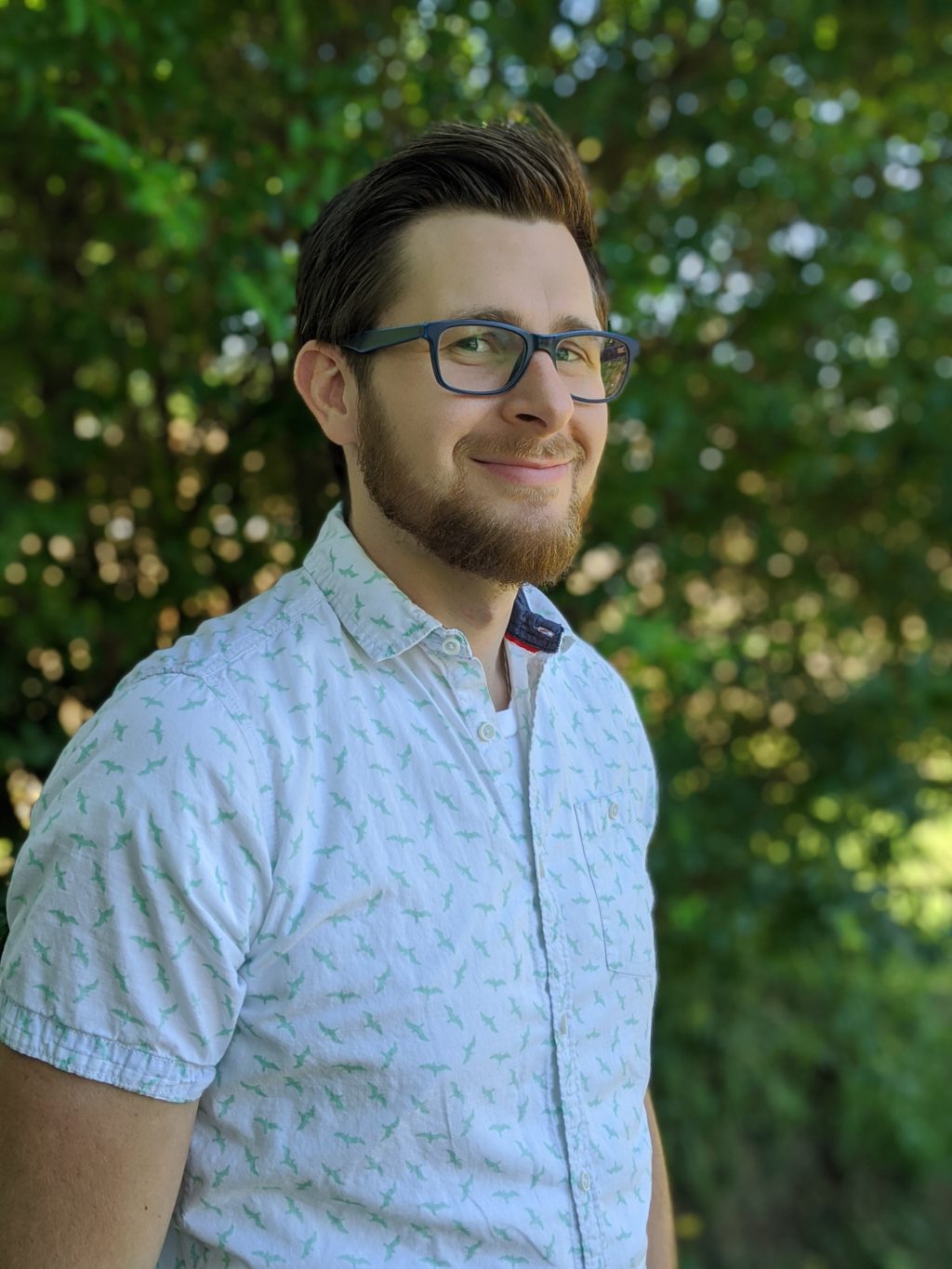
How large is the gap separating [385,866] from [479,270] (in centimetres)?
69

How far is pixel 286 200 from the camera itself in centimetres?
234

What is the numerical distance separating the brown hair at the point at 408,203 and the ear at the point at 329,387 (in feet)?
0.05

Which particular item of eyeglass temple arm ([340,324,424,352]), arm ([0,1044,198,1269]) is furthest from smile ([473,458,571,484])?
arm ([0,1044,198,1269])

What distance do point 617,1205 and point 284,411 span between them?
1659 mm

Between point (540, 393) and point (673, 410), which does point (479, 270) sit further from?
point (673, 410)

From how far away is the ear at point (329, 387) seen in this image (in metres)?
1.61

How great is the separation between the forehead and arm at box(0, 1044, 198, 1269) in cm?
89

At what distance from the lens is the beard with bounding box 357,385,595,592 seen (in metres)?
1.50

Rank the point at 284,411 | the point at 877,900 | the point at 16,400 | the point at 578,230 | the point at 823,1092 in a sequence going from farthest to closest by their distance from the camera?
the point at 823,1092, the point at 877,900, the point at 16,400, the point at 284,411, the point at 578,230

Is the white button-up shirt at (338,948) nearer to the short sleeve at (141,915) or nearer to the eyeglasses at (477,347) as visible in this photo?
the short sleeve at (141,915)

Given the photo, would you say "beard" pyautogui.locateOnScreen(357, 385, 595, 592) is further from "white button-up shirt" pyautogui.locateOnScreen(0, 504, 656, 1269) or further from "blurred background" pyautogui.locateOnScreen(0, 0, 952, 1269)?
"blurred background" pyautogui.locateOnScreen(0, 0, 952, 1269)

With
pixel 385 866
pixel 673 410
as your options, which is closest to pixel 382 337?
pixel 385 866

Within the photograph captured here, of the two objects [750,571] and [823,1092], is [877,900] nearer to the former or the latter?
[750,571]

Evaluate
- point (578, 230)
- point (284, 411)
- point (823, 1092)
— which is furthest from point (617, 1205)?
point (823, 1092)
